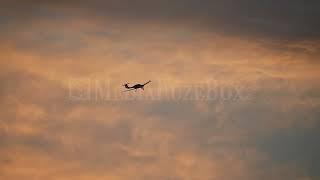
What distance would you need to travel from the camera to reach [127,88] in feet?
457
